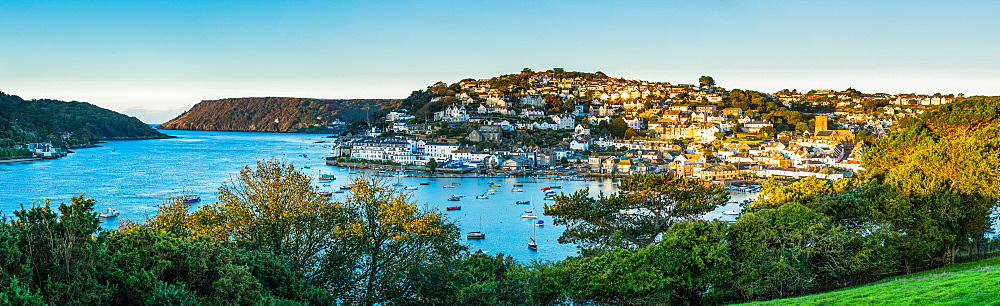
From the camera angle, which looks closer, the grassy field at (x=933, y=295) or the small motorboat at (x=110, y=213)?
the grassy field at (x=933, y=295)

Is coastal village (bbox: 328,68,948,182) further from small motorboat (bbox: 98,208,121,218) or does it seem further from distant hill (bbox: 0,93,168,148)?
distant hill (bbox: 0,93,168,148)

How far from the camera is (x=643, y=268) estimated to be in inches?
233

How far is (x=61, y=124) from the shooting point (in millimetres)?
63125

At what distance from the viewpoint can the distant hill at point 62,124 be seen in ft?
162

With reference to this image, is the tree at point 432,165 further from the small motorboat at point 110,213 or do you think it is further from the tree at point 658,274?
the tree at point 658,274

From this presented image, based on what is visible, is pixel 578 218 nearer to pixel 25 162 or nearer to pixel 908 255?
pixel 908 255

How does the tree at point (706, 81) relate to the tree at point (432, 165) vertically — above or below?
above

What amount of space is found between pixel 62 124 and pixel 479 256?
71.2 m

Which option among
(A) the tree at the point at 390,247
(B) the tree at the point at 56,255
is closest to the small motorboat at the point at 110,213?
(A) the tree at the point at 390,247

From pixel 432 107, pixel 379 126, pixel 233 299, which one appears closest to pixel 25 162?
pixel 379 126

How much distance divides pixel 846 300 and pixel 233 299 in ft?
14.2

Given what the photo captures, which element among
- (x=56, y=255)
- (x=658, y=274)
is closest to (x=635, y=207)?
(x=658, y=274)

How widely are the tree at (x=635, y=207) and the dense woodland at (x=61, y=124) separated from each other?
44.8 meters

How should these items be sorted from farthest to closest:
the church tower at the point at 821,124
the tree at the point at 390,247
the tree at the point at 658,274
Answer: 1. the church tower at the point at 821,124
2. the tree at the point at 390,247
3. the tree at the point at 658,274
